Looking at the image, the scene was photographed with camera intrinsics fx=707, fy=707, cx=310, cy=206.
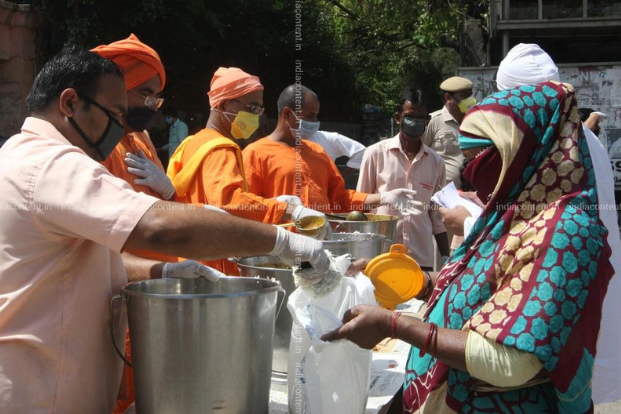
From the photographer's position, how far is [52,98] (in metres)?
1.70

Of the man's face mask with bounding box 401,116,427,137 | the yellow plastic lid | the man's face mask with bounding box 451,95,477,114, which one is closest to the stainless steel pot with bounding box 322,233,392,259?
the yellow plastic lid

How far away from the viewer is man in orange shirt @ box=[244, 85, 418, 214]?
12.3ft

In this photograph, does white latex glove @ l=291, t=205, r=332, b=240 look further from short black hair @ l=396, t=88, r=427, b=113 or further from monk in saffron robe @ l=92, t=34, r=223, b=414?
short black hair @ l=396, t=88, r=427, b=113

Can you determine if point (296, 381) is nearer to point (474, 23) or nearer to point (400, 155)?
point (400, 155)

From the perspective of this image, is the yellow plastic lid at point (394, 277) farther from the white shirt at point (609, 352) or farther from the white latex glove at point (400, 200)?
the white latex glove at point (400, 200)

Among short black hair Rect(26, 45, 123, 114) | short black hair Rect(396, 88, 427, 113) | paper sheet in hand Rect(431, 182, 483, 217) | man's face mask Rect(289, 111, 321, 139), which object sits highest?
short black hair Rect(396, 88, 427, 113)

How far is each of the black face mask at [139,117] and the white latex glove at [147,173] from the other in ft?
0.36

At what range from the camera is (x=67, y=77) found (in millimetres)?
1697

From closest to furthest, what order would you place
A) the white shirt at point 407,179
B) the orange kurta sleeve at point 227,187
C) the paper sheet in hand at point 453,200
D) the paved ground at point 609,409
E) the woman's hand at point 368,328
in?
the woman's hand at point 368,328
the paper sheet in hand at point 453,200
the orange kurta sleeve at point 227,187
the paved ground at point 609,409
the white shirt at point 407,179

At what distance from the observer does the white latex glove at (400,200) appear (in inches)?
169

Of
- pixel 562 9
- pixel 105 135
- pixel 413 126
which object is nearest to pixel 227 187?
pixel 105 135

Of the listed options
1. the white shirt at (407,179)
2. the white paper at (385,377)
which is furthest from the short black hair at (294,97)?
the white paper at (385,377)

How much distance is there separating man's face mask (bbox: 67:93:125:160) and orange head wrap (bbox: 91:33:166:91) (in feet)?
2.58

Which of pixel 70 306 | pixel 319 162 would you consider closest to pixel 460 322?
pixel 70 306
